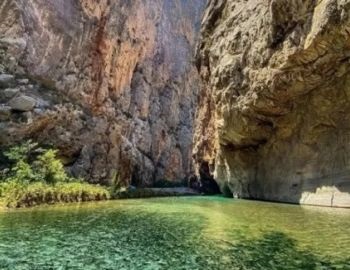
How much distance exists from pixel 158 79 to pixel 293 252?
52238 millimetres

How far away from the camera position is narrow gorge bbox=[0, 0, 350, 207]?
22.7 meters

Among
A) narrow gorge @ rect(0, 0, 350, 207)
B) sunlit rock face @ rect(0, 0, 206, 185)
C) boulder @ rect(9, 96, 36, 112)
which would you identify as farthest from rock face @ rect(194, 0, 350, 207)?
boulder @ rect(9, 96, 36, 112)

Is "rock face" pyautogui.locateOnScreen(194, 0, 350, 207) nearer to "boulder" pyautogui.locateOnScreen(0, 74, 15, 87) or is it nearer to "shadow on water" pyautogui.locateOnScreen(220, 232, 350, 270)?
"shadow on water" pyautogui.locateOnScreen(220, 232, 350, 270)

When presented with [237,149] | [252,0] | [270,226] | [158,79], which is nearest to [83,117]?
[237,149]

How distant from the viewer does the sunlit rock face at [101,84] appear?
3506cm

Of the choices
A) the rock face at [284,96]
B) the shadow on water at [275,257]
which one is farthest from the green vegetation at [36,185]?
the shadow on water at [275,257]

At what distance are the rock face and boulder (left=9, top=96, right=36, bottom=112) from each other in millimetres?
14150

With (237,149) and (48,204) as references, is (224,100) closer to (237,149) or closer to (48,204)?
(237,149)

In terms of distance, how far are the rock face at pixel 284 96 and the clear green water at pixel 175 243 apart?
7924 millimetres

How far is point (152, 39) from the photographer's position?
5828cm

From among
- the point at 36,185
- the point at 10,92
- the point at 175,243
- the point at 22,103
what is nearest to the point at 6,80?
the point at 10,92

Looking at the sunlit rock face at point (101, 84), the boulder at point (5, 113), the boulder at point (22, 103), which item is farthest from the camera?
the sunlit rock face at point (101, 84)

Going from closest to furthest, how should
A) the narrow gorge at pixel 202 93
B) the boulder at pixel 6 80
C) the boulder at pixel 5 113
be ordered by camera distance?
the narrow gorge at pixel 202 93 < the boulder at pixel 5 113 < the boulder at pixel 6 80

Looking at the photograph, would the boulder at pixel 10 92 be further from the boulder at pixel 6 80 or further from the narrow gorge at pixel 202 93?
the boulder at pixel 6 80
